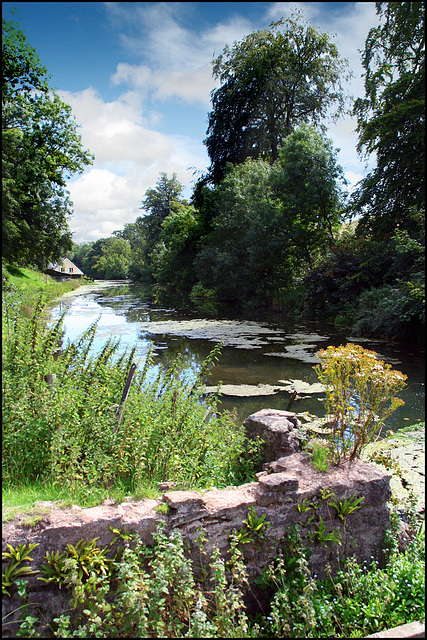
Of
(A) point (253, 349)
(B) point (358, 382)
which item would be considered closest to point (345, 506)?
(B) point (358, 382)

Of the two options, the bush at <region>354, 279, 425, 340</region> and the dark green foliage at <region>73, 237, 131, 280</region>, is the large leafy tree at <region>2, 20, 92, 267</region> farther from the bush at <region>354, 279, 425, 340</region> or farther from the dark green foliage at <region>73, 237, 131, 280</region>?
the dark green foliage at <region>73, 237, 131, 280</region>

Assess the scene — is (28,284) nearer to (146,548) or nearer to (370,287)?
(146,548)

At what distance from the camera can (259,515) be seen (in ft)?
9.62

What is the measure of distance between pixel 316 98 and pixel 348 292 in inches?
613

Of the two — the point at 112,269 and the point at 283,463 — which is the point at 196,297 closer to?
the point at 112,269

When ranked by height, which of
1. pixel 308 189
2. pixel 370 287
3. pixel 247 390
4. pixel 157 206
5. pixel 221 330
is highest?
pixel 157 206

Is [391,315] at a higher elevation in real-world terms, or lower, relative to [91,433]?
higher

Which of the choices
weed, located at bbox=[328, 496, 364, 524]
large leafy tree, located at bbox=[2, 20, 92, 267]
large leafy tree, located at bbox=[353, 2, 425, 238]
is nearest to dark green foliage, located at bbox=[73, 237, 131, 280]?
large leafy tree, located at bbox=[353, 2, 425, 238]

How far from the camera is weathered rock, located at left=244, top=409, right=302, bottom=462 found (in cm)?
437

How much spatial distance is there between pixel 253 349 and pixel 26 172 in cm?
868

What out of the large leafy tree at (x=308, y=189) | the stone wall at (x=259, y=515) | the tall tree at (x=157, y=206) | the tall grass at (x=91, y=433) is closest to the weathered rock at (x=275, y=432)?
the tall grass at (x=91, y=433)

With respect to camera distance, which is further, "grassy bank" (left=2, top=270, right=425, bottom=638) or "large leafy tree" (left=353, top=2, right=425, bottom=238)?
"large leafy tree" (left=353, top=2, right=425, bottom=238)

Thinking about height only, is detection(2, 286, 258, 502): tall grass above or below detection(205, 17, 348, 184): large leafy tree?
below

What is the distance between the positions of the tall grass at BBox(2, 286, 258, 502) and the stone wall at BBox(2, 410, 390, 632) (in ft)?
1.19
